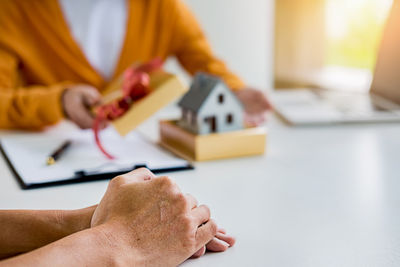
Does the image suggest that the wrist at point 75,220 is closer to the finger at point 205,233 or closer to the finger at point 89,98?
the finger at point 205,233

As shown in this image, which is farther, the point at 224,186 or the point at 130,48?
the point at 130,48

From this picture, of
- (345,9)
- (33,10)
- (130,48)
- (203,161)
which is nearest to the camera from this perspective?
(203,161)

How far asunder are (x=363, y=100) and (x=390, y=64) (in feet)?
1.70

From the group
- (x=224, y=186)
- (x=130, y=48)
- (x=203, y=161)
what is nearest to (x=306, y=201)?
(x=224, y=186)

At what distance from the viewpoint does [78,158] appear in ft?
2.70

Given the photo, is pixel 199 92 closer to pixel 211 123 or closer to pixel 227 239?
pixel 211 123

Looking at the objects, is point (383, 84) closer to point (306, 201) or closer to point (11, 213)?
point (306, 201)

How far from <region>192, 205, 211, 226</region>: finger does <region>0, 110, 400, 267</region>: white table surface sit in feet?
0.12

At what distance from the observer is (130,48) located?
1.36m

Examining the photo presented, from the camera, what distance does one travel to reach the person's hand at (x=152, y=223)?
17.8 inches

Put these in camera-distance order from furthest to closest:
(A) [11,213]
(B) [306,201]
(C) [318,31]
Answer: (C) [318,31] < (B) [306,201] < (A) [11,213]

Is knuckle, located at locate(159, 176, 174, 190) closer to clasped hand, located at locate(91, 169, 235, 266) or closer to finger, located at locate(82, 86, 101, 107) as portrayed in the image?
clasped hand, located at locate(91, 169, 235, 266)

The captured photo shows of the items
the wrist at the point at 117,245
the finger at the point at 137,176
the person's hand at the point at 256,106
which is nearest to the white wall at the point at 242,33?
the person's hand at the point at 256,106

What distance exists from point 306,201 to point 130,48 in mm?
860
